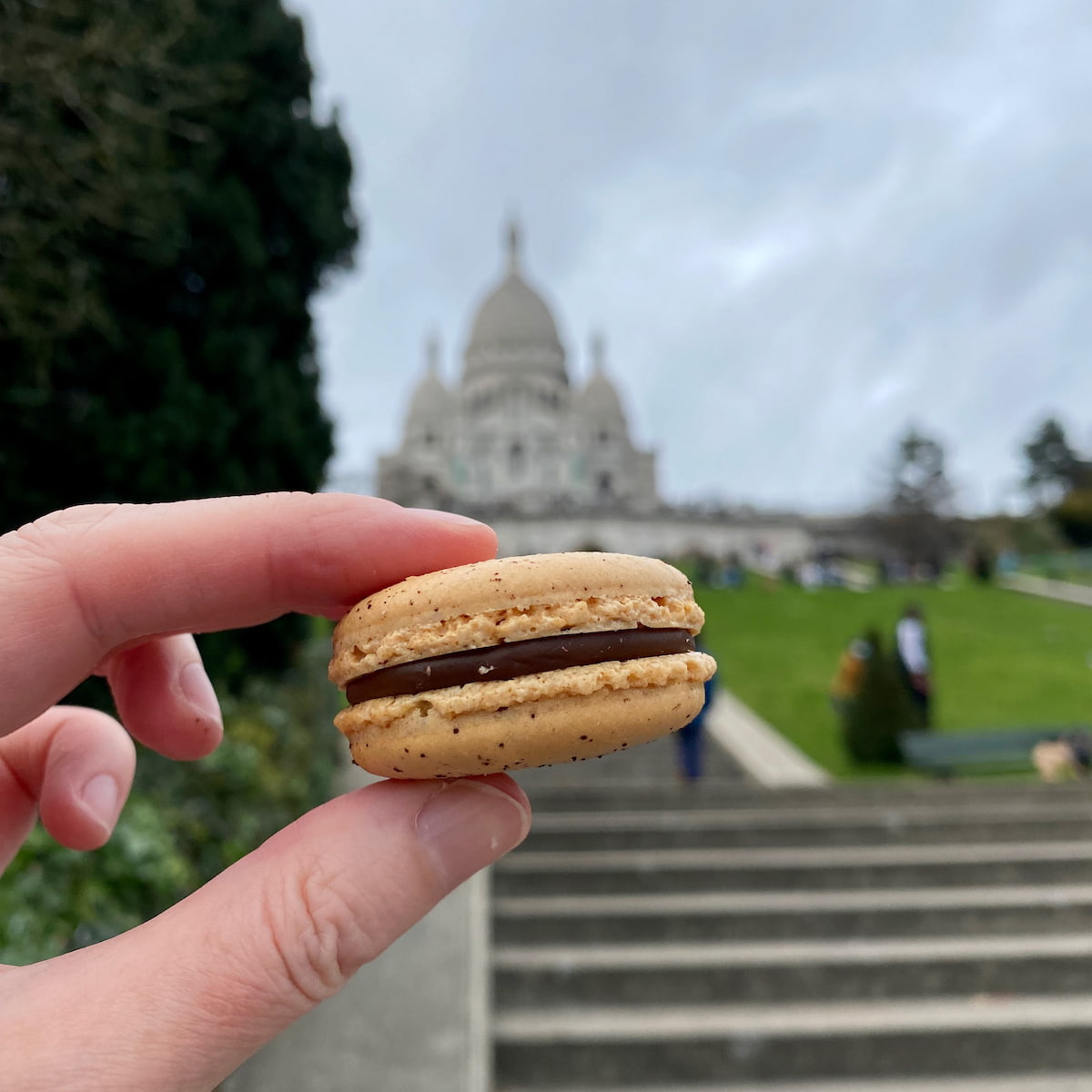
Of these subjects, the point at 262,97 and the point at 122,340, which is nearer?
the point at 122,340

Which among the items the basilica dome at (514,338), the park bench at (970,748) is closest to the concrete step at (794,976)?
the park bench at (970,748)

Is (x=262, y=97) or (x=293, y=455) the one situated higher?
(x=262, y=97)

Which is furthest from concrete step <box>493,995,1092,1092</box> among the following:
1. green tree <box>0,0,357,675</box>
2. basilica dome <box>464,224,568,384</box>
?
basilica dome <box>464,224,568,384</box>

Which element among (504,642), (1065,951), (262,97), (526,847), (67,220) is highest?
(262,97)

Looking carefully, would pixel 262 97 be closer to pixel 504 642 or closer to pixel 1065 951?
pixel 504 642

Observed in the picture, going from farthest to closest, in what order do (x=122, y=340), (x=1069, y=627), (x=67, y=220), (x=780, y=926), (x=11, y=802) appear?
(x=1069, y=627), (x=122, y=340), (x=780, y=926), (x=67, y=220), (x=11, y=802)

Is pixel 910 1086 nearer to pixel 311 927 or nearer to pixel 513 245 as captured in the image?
pixel 311 927

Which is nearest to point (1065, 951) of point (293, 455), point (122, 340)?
point (293, 455)

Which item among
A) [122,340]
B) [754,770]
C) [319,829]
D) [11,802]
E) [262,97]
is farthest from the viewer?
[754,770]
